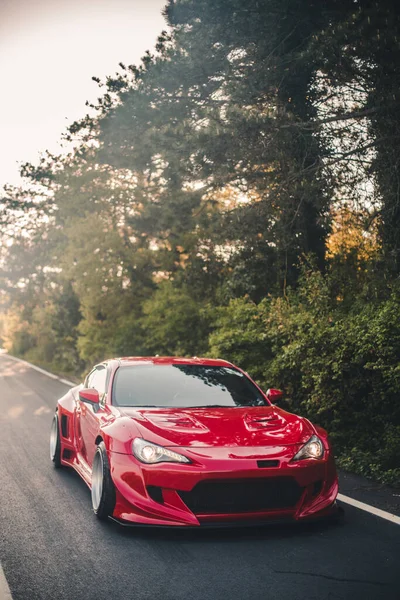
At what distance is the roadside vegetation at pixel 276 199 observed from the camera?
10117 millimetres

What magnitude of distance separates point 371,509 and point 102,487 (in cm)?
257

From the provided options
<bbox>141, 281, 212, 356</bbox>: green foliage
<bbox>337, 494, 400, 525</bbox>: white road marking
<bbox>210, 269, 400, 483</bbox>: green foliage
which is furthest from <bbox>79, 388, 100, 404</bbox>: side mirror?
<bbox>141, 281, 212, 356</bbox>: green foliage

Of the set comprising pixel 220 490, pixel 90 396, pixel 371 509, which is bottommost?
pixel 371 509

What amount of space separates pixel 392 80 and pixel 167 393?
939 centimetres

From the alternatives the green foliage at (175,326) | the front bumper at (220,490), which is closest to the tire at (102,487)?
the front bumper at (220,490)

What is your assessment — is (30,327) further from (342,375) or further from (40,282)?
(342,375)

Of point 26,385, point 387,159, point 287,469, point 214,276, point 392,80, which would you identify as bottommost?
point 26,385

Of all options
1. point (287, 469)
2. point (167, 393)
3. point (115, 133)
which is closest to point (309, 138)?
point (115, 133)

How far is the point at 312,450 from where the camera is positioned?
227 inches

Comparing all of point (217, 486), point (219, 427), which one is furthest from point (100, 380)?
point (217, 486)

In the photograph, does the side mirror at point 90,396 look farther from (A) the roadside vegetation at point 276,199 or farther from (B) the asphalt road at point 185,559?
(A) the roadside vegetation at point 276,199

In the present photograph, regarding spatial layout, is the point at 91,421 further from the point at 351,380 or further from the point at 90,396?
the point at 351,380

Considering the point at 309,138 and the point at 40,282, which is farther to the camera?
the point at 40,282

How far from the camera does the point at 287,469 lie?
536cm
